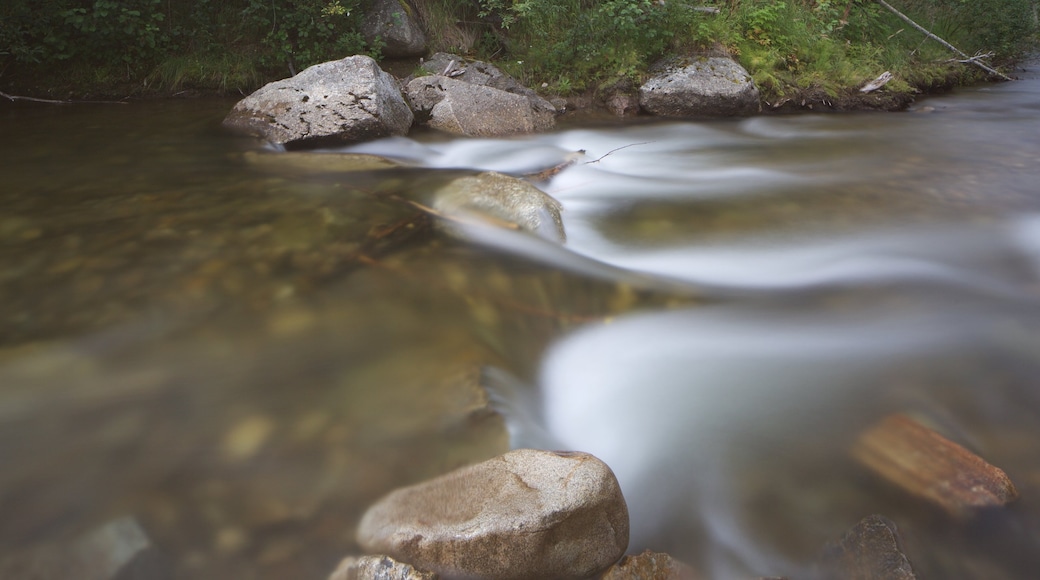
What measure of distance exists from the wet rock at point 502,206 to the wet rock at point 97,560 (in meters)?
2.40

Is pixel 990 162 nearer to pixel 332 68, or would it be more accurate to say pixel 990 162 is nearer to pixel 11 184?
pixel 332 68

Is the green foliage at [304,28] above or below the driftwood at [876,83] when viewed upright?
above

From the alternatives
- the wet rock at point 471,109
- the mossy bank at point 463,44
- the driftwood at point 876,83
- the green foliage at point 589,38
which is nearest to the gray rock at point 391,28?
the mossy bank at point 463,44

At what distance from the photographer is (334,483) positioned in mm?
2166

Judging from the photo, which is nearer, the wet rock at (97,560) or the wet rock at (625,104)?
the wet rock at (97,560)

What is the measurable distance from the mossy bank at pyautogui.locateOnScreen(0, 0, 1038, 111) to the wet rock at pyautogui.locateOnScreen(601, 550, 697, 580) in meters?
7.07

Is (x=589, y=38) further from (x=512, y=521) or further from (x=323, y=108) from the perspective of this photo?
(x=512, y=521)

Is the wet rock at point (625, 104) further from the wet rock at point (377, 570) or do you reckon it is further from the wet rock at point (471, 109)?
the wet rock at point (377, 570)

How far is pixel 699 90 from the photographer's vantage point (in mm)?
8047

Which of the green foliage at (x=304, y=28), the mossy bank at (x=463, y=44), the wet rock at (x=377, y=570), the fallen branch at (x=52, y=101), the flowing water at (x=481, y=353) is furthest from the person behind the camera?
the green foliage at (x=304, y=28)

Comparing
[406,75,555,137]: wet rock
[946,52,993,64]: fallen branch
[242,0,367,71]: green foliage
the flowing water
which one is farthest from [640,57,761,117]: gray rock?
[946,52,993,64]: fallen branch

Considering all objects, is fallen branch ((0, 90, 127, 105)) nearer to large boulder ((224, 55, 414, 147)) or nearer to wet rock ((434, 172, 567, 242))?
large boulder ((224, 55, 414, 147))

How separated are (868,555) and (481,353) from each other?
1.53m

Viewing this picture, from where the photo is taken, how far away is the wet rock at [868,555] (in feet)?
6.34
